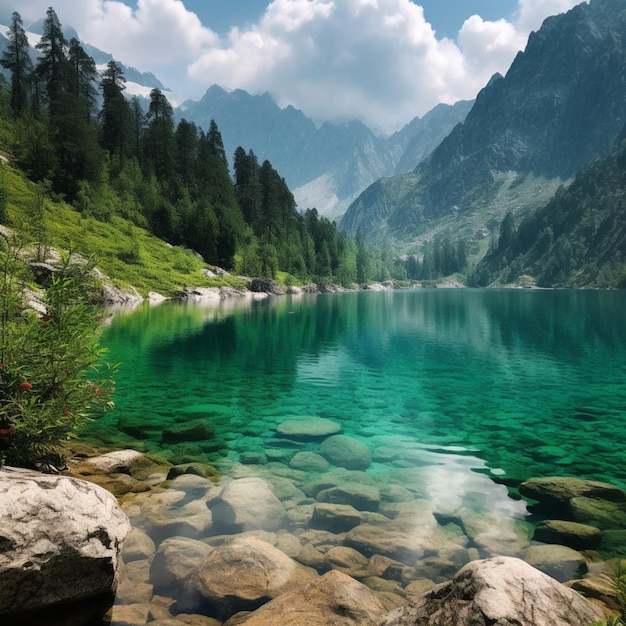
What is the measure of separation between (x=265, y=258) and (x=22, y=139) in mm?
73195

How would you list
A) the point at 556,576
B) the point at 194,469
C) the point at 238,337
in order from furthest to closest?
the point at 238,337, the point at 194,469, the point at 556,576

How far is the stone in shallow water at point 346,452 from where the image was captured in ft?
53.0

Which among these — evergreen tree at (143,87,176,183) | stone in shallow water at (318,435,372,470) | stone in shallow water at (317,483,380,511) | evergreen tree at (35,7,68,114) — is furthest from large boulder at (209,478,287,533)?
evergreen tree at (143,87,176,183)

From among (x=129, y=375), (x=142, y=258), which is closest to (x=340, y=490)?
(x=129, y=375)

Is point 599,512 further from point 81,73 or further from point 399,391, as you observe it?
point 81,73

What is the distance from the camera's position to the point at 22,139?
350 ft

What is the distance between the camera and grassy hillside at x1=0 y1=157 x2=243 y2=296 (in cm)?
7750

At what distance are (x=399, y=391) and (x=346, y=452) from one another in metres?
11.1

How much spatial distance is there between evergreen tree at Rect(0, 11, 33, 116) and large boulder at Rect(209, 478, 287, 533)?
462ft

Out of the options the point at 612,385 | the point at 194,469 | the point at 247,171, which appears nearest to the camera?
the point at 194,469

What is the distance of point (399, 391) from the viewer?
89.1 ft

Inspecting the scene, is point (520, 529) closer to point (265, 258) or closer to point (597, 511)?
point (597, 511)

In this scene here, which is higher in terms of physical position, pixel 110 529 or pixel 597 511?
pixel 110 529

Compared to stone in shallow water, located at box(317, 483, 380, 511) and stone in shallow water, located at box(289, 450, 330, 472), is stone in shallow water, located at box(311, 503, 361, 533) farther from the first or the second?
stone in shallow water, located at box(289, 450, 330, 472)
